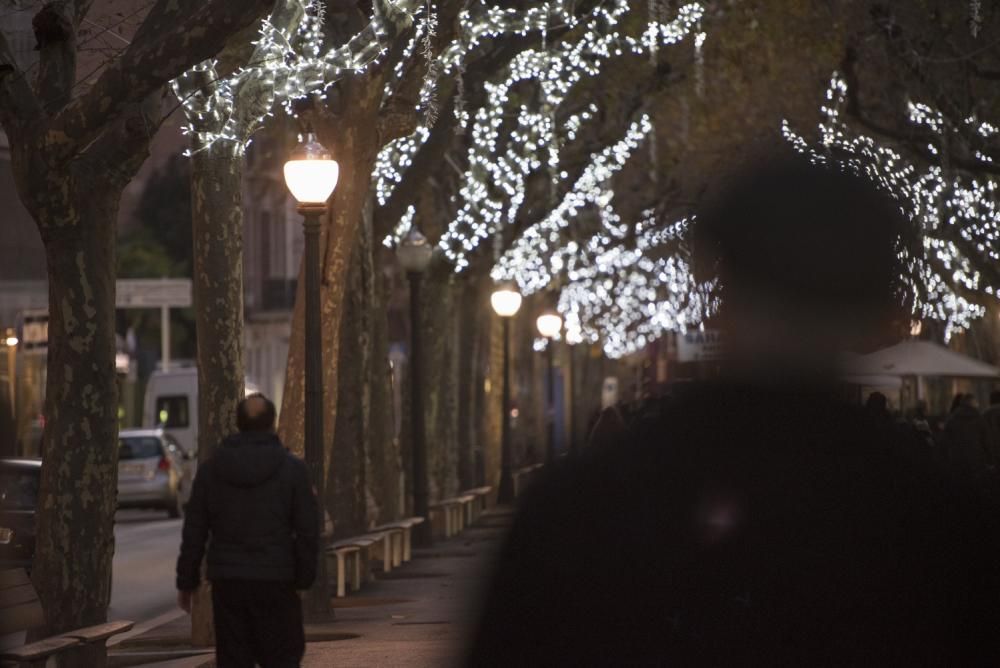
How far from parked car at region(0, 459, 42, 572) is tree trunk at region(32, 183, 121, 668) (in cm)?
788

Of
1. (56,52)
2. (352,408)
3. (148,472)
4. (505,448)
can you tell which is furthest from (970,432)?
(148,472)

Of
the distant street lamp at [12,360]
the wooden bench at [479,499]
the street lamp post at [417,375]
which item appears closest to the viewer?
the street lamp post at [417,375]

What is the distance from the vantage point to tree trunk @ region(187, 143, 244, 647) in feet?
50.2

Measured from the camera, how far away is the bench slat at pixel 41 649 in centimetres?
1021

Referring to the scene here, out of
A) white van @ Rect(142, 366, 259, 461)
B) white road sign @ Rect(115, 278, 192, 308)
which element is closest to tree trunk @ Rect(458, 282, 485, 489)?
white van @ Rect(142, 366, 259, 461)

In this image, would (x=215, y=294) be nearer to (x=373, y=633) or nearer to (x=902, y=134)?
(x=373, y=633)

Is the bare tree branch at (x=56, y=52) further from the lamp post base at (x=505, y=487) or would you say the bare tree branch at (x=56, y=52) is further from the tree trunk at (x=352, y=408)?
the lamp post base at (x=505, y=487)

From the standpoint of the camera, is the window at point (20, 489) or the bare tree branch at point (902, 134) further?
the bare tree branch at point (902, 134)

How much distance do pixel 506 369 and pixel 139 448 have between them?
6.91 m

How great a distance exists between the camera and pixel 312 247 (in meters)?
16.1

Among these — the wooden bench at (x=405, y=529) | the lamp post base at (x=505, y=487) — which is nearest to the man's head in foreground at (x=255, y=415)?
the wooden bench at (x=405, y=529)

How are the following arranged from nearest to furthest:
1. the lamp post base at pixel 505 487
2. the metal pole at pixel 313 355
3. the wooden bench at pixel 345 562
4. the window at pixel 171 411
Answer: the metal pole at pixel 313 355 < the wooden bench at pixel 345 562 < the lamp post base at pixel 505 487 < the window at pixel 171 411

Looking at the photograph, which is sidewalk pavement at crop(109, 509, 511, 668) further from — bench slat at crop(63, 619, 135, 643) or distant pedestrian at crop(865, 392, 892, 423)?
distant pedestrian at crop(865, 392, 892, 423)

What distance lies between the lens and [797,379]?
2734mm
